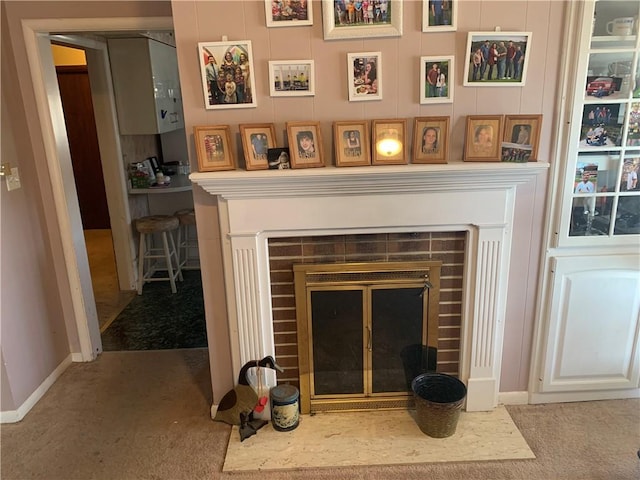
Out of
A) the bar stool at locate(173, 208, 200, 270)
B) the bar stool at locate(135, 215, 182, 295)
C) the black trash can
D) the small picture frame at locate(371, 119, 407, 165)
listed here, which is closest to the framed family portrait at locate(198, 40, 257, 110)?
the small picture frame at locate(371, 119, 407, 165)

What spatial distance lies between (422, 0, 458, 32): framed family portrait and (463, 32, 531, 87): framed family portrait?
9cm

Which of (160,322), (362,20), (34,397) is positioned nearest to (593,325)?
(362,20)

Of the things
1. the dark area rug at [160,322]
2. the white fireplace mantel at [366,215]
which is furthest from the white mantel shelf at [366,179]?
the dark area rug at [160,322]

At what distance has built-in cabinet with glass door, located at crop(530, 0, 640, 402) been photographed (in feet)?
6.89

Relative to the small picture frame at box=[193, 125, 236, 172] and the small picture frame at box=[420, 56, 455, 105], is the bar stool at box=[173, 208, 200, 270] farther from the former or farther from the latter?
the small picture frame at box=[420, 56, 455, 105]

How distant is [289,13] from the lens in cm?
202

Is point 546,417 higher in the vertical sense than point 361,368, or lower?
lower

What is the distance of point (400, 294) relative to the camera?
7.76 feet

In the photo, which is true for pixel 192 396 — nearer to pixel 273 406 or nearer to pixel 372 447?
pixel 273 406

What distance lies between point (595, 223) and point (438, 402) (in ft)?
3.59

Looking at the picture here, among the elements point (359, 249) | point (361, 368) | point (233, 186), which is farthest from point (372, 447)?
point (233, 186)

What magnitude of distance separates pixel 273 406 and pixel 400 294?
0.80 metres

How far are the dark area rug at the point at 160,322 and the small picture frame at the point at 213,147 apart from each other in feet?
5.08

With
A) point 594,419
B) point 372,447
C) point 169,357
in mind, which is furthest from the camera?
point 169,357
